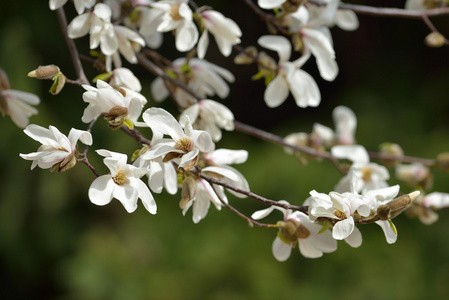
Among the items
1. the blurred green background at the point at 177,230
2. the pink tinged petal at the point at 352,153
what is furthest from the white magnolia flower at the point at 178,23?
the blurred green background at the point at 177,230

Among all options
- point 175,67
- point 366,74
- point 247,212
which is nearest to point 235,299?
point 247,212

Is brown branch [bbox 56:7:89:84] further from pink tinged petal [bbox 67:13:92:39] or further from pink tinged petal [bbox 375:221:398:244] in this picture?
pink tinged petal [bbox 375:221:398:244]

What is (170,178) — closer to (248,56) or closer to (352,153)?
(248,56)

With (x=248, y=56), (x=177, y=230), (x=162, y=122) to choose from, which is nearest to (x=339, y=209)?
(x=162, y=122)

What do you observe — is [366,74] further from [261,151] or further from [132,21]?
[132,21]

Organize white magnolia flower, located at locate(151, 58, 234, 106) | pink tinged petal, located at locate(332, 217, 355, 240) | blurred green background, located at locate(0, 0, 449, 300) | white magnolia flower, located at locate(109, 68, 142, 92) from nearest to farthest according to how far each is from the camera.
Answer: pink tinged petal, located at locate(332, 217, 355, 240)
white magnolia flower, located at locate(109, 68, 142, 92)
white magnolia flower, located at locate(151, 58, 234, 106)
blurred green background, located at locate(0, 0, 449, 300)

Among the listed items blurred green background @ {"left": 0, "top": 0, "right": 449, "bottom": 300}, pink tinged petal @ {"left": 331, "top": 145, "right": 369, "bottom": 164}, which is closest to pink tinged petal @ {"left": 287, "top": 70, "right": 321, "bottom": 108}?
pink tinged petal @ {"left": 331, "top": 145, "right": 369, "bottom": 164}
